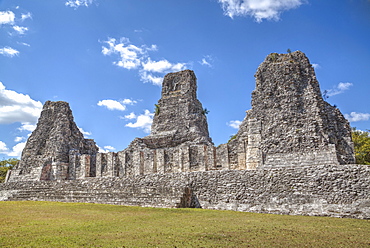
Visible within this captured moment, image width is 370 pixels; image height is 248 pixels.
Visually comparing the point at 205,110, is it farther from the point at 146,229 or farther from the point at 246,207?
the point at 146,229

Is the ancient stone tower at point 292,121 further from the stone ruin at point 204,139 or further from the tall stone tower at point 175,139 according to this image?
the tall stone tower at point 175,139

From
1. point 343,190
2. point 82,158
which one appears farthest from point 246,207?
point 82,158

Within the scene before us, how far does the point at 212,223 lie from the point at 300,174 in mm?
5220

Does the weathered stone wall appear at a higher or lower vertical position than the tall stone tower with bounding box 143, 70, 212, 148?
lower

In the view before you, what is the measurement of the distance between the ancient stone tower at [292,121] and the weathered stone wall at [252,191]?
1995mm

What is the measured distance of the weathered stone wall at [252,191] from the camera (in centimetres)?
1159

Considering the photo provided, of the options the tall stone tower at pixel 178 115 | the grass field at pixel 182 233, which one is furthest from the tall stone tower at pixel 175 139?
the grass field at pixel 182 233

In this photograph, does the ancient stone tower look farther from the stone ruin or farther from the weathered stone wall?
the weathered stone wall

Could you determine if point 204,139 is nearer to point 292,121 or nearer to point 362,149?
point 292,121

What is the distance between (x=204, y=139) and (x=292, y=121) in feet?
33.4

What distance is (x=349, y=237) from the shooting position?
739 cm

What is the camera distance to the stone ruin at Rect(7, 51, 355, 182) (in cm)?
1502

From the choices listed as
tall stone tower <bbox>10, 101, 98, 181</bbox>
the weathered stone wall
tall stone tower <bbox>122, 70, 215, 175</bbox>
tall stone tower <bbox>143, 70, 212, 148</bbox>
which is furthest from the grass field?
tall stone tower <bbox>10, 101, 98, 181</bbox>

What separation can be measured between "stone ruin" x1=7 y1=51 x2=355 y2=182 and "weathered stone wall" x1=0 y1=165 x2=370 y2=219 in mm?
1914
